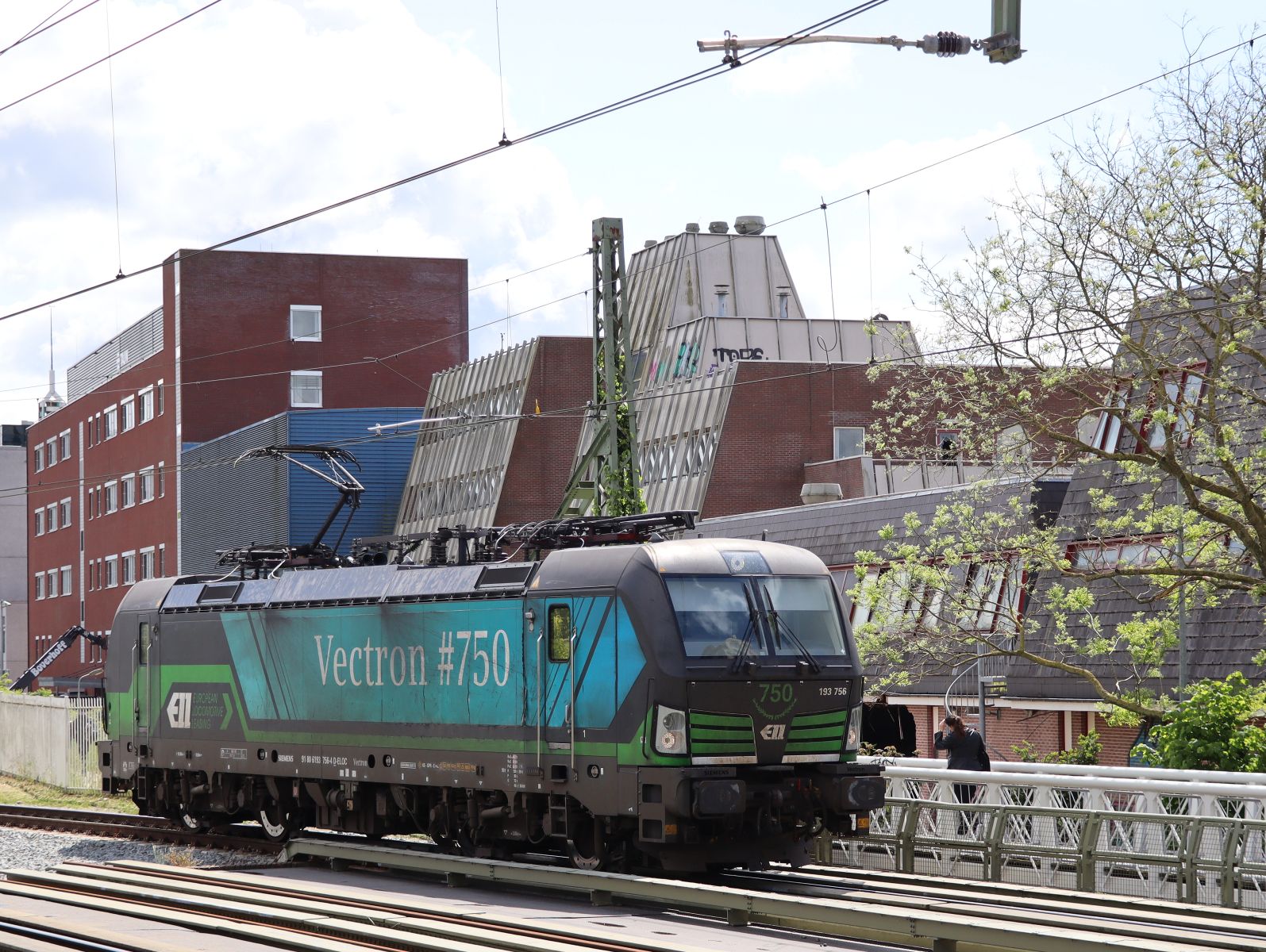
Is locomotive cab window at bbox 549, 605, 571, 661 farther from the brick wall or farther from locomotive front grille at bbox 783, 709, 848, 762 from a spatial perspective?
the brick wall

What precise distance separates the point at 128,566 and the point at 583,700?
6120cm

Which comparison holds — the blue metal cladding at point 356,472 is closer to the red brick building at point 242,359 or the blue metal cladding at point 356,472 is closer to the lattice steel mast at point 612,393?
the red brick building at point 242,359

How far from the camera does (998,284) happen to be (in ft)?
71.9

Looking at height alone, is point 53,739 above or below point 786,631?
below

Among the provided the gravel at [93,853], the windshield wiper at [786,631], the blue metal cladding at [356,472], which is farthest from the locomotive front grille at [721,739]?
the blue metal cladding at [356,472]

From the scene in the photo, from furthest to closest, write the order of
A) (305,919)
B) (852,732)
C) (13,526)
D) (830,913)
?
(13,526)
(852,732)
(305,919)
(830,913)

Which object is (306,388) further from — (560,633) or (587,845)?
(587,845)

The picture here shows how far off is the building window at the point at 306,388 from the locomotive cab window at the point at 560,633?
5406 cm

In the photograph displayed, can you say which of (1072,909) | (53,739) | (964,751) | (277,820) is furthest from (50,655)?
(1072,909)

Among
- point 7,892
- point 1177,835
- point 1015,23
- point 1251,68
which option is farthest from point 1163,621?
point 7,892

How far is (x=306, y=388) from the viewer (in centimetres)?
7000

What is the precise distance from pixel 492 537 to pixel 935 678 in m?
17.4

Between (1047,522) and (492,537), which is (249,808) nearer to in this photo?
(492,537)

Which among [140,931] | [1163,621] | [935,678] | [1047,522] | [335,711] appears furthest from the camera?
[935,678]
